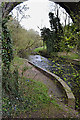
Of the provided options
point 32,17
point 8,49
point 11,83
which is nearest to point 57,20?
point 32,17

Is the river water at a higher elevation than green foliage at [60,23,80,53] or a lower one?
lower

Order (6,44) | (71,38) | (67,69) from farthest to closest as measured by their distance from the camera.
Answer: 1. (6,44)
2. (67,69)
3. (71,38)

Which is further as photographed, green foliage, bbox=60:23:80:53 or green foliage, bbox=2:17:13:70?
green foliage, bbox=2:17:13:70

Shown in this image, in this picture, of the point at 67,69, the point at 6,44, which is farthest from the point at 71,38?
the point at 6,44

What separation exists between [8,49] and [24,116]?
1.88 m

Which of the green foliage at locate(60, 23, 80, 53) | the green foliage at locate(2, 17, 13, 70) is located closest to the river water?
the green foliage at locate(60, 23, 80, 53)

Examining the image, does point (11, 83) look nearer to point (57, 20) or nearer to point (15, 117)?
point (15, 117)

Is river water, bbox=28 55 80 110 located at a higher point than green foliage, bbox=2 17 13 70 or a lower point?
lower

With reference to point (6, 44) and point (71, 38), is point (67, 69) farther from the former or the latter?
point (6, 44)

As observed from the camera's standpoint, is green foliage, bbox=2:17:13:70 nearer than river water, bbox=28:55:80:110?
No

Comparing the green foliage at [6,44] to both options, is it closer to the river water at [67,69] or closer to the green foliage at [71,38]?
the river water at [67,69]

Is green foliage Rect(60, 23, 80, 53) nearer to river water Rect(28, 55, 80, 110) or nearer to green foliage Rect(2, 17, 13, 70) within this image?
river water Rect(28, 55, 80, 110)

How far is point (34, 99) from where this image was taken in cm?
308

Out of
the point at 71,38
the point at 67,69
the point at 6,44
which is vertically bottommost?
the point at 67,69
